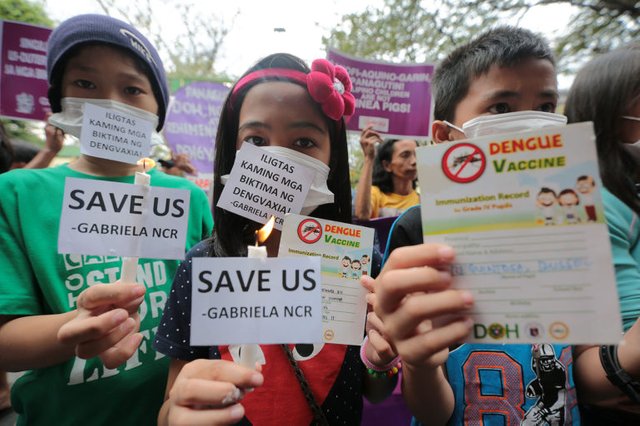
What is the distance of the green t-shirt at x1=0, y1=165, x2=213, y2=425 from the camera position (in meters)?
1.29

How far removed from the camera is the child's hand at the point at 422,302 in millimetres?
697

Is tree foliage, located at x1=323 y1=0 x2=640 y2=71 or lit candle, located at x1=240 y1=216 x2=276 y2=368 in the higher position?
tree foliage, located at x1=323 y1=0 x2=640 y2=71

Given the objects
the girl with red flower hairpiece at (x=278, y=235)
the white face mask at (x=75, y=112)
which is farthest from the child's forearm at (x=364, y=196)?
the white face mask at (x=75, y=112)

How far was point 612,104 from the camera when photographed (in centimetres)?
139

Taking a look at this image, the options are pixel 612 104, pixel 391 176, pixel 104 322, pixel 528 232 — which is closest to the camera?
pixel 528 232

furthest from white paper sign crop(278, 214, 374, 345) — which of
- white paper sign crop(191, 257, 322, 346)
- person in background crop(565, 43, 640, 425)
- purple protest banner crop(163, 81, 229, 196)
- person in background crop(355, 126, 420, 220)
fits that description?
purple protest banner crop(163, 81, 229, 196)

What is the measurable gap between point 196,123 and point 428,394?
5.28m

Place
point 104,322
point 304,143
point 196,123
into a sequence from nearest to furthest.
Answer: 1. point 104,322
2. point 304,143
3. point 196,123

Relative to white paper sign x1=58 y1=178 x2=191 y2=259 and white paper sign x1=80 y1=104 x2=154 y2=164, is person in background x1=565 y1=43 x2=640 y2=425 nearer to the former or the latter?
white paper sign x1=58 y1=178 x2=191 y2=259

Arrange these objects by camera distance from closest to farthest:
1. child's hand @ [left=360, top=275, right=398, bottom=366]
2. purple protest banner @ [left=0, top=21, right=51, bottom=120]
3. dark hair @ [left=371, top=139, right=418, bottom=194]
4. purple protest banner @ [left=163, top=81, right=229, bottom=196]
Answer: child's hand @ [left=360, top=275, right=398, bottom=366], purple protest banner @ [left=0, top=21, right=51, bottom=120], dark hair @ [left=371, top=139, right=418, bottom=194], purple protest banner @ [left=163, top=81, right=229, bottom=196]

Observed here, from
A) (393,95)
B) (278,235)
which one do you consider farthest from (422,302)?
(393,95)

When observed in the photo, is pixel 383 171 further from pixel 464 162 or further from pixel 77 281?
pixel 464 162

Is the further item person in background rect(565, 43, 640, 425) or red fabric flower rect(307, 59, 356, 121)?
red fabric flower rect(307, 59, 356, 121)

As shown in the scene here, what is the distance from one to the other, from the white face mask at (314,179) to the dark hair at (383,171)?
2899mm
